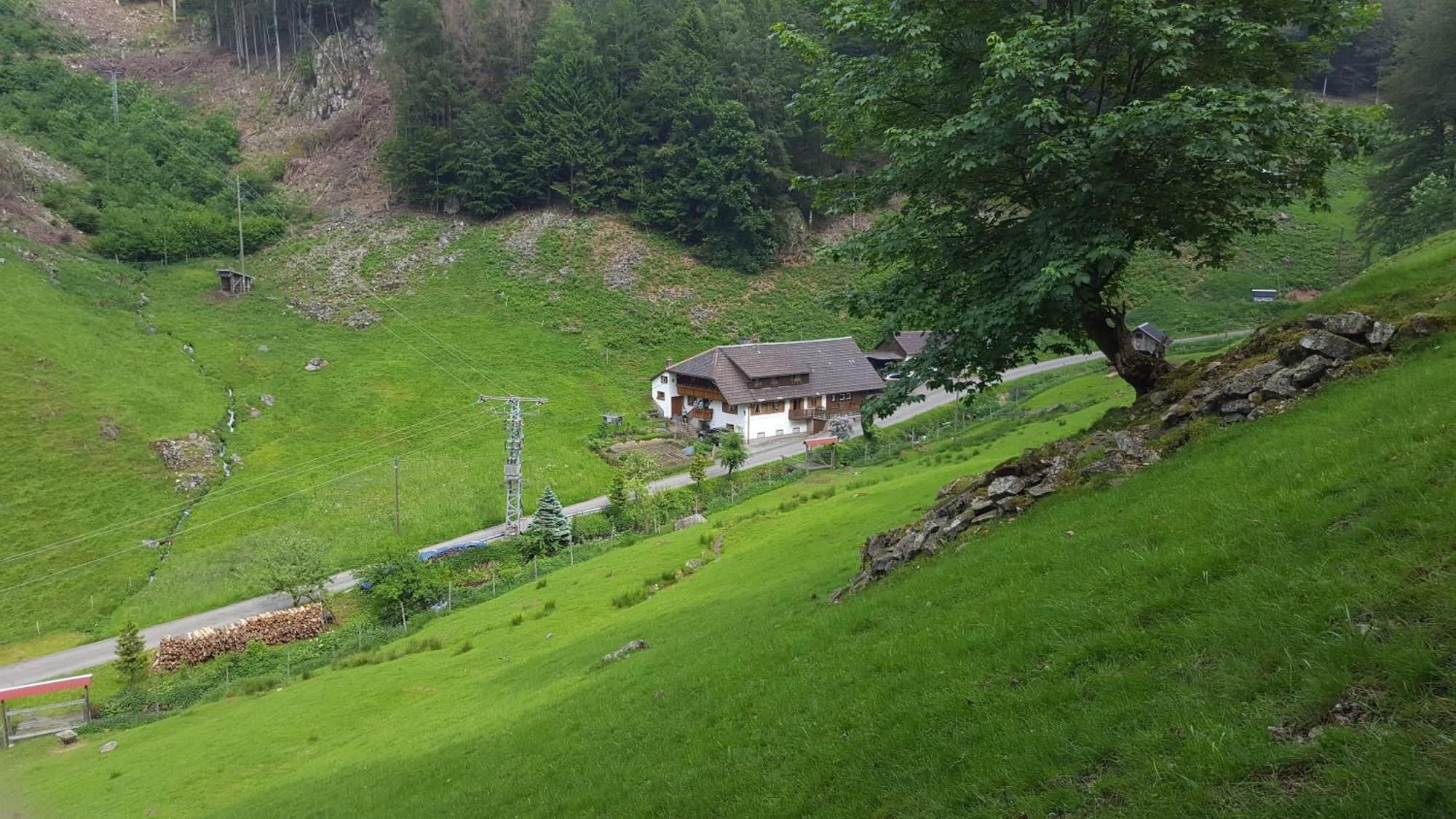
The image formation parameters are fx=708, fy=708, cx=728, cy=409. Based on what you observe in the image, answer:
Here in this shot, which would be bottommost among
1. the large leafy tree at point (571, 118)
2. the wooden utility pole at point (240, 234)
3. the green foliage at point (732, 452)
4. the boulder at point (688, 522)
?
the boulder at point (688, 522)

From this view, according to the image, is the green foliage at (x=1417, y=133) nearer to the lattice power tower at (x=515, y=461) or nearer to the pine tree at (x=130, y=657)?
the lattice power tower at (x=515, y=461)

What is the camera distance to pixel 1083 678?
24.3 ft

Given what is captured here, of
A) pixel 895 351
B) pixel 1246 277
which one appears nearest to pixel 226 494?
pixel 895 351

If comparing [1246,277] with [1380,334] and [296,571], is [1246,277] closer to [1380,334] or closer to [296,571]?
[1380,334]

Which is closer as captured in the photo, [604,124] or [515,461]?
[515,461]

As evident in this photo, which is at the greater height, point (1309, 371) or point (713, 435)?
point (1309, 371)

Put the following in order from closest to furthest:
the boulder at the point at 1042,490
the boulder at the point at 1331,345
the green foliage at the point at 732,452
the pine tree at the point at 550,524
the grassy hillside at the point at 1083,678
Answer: the grassy hillside at the point at 1083,678 < the boulder at the point at 1331,345 < the boulder at the point at 1042,490 < the pine tree at the point at 550,524 < the green foliage at the point at 732,452

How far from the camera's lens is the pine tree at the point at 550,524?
40125mm

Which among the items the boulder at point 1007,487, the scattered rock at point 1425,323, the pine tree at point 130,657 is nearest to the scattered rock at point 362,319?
the pine tree at point 130,657

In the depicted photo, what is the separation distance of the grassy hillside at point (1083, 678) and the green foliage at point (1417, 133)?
166 ft

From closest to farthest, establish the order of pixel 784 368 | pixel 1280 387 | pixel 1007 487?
pixel 1280 387 < pixel 1007 487 < pixel 784 368

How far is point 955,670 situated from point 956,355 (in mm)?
6187

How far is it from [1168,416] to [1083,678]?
752cm

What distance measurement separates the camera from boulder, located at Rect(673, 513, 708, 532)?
128 ft
